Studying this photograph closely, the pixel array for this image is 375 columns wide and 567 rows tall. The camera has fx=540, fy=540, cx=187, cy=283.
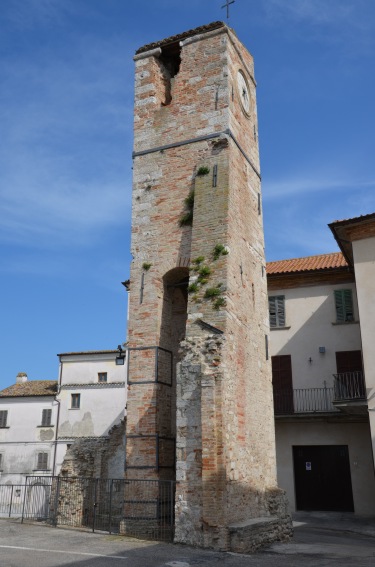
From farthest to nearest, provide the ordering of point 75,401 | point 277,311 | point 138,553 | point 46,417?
point 46,417 → point 75,401 → point 277,311 → point 138,553

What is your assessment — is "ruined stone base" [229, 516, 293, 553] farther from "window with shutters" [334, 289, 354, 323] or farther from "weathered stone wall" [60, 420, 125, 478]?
"window with shutters" [334, 289, 354, 323]

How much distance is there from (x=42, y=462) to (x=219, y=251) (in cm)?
2242

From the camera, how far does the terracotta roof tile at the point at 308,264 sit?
22.0 meters

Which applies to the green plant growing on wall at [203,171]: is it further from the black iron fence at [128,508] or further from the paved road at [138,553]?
the paved road at [138,553]

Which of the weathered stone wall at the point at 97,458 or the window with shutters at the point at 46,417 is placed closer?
the weathered stone wall at the point at 97,458

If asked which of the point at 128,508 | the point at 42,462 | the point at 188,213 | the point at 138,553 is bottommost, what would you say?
the point at 138,553

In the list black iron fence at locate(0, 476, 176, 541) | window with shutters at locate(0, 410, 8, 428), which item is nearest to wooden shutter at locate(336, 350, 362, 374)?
black iron fence at locate(0, 476, 176, 541)

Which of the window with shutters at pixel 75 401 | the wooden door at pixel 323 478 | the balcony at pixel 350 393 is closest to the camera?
the balcony at pixel 350 393

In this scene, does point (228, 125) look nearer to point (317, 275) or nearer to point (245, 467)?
point (245, 467)

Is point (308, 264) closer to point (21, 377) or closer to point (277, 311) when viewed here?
point (277, 311)

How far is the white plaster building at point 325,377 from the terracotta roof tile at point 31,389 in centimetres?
1529

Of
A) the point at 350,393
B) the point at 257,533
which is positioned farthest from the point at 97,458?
the point at 350,393

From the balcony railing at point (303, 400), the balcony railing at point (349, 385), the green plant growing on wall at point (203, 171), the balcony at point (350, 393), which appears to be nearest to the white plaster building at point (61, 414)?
the balcony railing at point (303, 400)

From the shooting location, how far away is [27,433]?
100 feet
